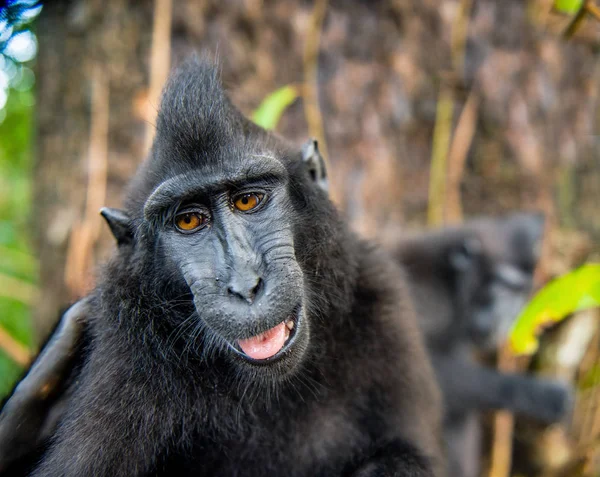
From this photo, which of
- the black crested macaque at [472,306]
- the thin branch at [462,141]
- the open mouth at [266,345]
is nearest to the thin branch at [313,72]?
the thin branch at [462,141]

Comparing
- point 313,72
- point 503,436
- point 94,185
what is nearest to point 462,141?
point 313,72

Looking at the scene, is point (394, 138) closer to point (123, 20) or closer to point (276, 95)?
point (276, 95)

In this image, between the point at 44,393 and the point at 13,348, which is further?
the point at 13,348

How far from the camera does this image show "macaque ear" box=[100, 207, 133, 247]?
2596mm

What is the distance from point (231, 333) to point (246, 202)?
0.58 meters

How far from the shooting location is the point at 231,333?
222 centimetres

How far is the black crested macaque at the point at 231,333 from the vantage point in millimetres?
2336

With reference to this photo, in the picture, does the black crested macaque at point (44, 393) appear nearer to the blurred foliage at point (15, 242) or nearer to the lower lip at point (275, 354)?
the lower lip at point (275, 354)

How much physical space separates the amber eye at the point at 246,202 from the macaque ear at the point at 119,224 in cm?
52

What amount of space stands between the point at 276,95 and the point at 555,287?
2.23 m

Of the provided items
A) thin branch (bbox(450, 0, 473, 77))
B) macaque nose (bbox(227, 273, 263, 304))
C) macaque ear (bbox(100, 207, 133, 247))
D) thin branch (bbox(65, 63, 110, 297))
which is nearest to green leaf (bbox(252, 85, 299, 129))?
thin branch (bbox(65, 63, 110, 297))

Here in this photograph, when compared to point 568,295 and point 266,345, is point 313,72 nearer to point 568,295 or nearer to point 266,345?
point 568,295

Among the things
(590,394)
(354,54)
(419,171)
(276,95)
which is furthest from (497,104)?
(590,394)

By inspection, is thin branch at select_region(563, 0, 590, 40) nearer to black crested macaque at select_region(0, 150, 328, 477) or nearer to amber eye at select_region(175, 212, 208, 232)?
amber eye at select_region(175, 212, 208, 232)
